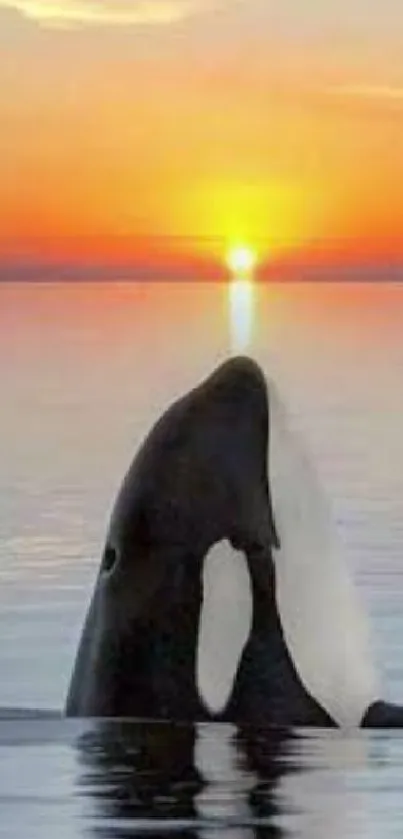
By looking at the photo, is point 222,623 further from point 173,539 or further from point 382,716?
point 382,716

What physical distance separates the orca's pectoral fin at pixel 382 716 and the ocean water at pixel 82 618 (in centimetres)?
15

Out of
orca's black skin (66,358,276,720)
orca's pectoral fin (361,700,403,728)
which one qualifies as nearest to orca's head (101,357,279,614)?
orca's black skin (66,358,276,720)

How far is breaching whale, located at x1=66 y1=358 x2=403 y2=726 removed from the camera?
9570 mm

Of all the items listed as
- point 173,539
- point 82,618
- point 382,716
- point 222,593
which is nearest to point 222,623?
point 222,593

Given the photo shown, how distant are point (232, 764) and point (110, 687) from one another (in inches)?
39.8

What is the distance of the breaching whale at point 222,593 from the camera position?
9.57m

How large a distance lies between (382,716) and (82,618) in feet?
38.0

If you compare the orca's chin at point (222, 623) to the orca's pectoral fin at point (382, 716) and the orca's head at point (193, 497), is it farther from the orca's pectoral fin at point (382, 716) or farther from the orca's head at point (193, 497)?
the orca's pectoral fin at point (382, 716)

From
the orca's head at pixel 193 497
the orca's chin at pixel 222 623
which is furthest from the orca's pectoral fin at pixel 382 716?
the orca's head at pixel 193 497

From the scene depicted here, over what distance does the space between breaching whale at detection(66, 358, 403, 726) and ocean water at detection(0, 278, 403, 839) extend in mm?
208

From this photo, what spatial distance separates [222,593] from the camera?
32.5 ft

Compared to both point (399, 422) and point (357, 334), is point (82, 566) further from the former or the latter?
point (357, 334)

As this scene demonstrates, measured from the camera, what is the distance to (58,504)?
31891 millimetres

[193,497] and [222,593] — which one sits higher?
[193,497]
